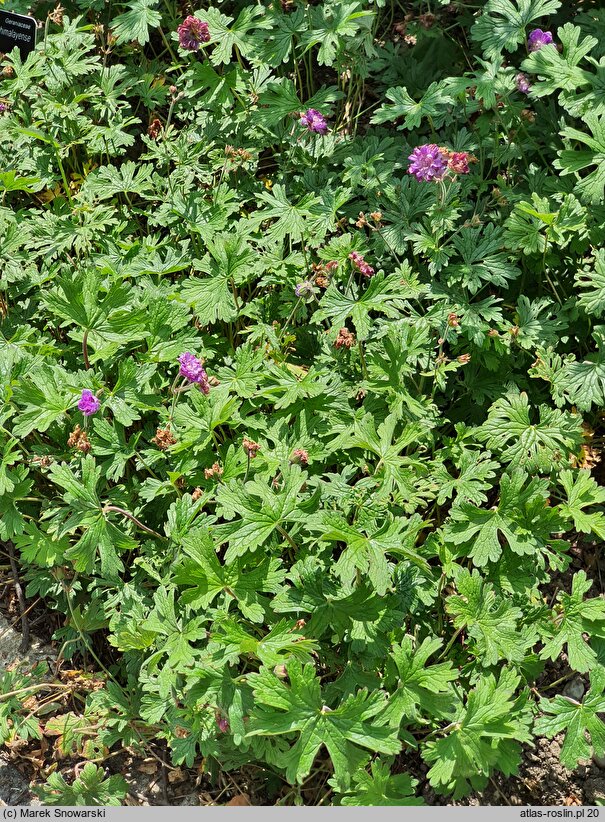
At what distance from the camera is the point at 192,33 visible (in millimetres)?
3352

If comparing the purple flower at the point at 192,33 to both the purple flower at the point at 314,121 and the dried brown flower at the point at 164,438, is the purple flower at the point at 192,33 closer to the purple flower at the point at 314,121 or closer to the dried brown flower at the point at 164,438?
the purple flower at the point at 314,121

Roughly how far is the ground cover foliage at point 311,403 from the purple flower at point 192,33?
16 millimetres

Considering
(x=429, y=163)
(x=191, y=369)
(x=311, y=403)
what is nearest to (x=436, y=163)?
(x=429, y=163)

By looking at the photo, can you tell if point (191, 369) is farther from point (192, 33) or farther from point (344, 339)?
point (192, 33)

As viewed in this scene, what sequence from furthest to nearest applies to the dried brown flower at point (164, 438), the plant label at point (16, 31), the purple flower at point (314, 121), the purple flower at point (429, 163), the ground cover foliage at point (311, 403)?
the plant label at point (16, 31)
the purple flower at point (314, 121)
the purple flower at point (429, 163)
the dried brown flower at point (164, 438)
the ground cover foliage at point (311, 403)

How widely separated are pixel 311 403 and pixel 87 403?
2.50 ft

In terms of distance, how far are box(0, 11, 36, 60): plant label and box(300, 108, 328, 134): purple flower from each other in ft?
4.29

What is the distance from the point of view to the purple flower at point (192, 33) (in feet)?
10.9

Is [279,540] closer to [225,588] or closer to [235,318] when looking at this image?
[225,588]

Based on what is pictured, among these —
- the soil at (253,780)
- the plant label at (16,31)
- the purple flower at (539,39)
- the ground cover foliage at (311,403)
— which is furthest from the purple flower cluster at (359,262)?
the plant label at (16,31)

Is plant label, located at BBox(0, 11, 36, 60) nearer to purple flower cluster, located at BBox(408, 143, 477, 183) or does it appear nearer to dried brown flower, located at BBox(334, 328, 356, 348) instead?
purple flower cluster, located at BBox(408, 143, 477, 183)

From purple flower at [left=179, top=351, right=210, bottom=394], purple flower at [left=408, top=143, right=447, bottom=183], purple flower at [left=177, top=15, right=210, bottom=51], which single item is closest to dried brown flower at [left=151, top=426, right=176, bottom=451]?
purple flower at [left=179, top=351, right=210, bottom=394]

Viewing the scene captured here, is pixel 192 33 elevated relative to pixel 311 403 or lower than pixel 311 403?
elevated
